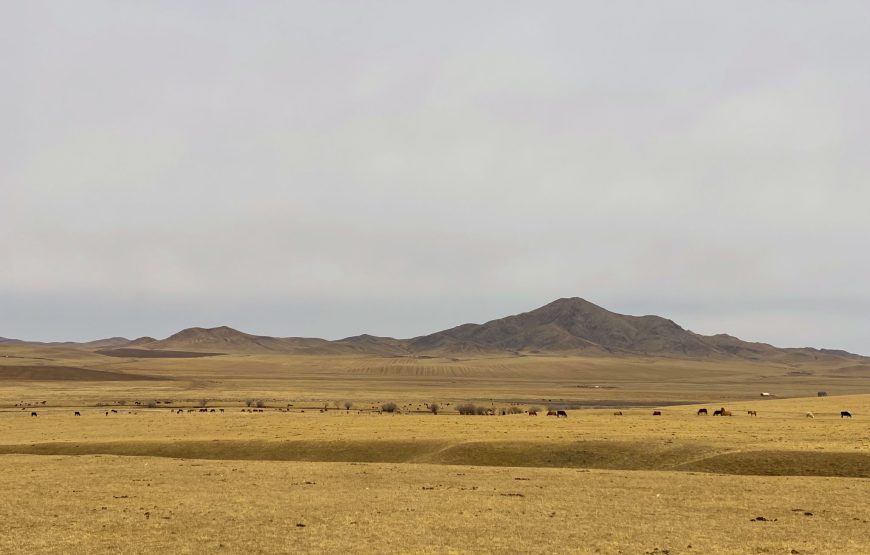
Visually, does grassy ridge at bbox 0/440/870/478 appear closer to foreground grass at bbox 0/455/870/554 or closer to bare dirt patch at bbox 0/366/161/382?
foreground grass at bbox 0/455/870/554

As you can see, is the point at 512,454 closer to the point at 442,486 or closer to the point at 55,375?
the point at 442,486

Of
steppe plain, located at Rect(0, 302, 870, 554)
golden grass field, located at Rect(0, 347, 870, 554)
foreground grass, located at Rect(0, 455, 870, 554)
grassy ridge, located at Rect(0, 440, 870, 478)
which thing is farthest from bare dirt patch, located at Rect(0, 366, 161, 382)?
foreground grass, located at Rect(0, 455, 870, 554)

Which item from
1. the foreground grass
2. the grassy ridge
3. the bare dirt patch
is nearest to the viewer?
the foreground grass

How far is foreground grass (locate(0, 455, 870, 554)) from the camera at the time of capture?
19.9m

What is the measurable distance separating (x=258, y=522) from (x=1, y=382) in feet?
523

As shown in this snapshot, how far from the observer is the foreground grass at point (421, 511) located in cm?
1988

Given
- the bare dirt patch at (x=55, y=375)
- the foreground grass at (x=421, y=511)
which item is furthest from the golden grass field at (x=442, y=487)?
the bare dirt patch at (x=55, y=375)

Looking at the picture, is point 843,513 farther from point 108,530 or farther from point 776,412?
point 776,412

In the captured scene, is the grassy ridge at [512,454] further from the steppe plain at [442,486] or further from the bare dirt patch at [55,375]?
the bare dirt patch at [55,375]

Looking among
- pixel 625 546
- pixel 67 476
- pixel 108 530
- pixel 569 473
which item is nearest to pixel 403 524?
pixel 625 546

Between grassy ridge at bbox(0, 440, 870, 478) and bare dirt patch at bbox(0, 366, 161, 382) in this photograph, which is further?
bare dirt patch at bbox(0, 366, 161, 382)

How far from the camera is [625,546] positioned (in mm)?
19375

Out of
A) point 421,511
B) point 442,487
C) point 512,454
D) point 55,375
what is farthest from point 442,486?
point 55,375

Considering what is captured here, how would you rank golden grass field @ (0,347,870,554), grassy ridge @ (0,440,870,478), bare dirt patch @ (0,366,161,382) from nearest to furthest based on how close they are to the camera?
golden grass field @ (0,347,870,554)
grassy ridge @ (0,440,870,478)
bare dirt patch @ (0,366,161,382)
